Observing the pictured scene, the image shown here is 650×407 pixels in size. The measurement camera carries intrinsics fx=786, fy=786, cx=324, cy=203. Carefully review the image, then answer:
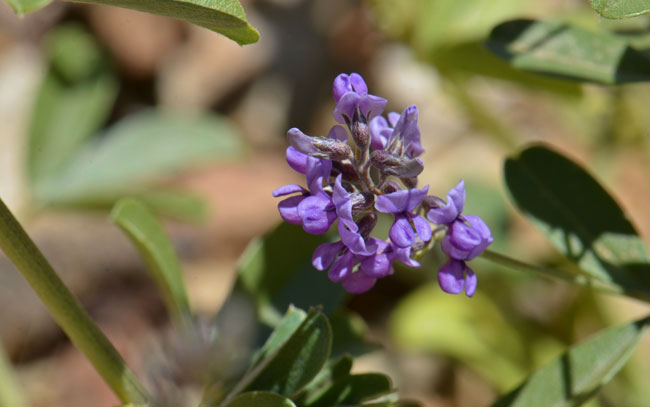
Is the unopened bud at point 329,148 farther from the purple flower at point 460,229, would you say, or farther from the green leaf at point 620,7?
the green leaf at point 620,7

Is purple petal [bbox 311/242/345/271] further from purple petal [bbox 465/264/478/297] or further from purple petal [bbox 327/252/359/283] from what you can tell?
purple petal [bbox 465/264/478/297]

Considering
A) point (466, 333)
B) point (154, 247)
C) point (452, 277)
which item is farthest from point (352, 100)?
point (466, 333)

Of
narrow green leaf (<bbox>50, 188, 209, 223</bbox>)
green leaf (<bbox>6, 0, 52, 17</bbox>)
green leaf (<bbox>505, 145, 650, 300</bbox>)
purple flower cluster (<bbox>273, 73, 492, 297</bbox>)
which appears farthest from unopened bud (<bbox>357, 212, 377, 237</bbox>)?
narrow green leaf (<bbox>50, 188, 209, 223</bbox>)

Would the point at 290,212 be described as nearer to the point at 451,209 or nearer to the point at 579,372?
the point at 451,209

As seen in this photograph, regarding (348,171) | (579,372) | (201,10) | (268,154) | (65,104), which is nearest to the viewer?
(201,10)

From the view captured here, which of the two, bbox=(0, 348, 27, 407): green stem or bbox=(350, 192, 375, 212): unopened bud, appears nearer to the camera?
bbox=(350, 192, 375, 212): unopened bud

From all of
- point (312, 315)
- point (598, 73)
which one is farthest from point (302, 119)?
point (312, 315)

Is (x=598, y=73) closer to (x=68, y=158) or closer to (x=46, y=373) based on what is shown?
(x=68, y=158)
